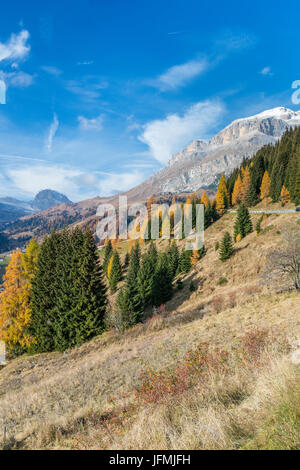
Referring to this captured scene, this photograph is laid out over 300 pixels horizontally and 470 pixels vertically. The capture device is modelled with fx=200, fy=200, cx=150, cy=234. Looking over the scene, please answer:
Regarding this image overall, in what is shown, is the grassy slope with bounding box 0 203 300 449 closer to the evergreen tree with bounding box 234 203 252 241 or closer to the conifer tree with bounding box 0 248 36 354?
the conifer tree with bounding box 0 248 36 354

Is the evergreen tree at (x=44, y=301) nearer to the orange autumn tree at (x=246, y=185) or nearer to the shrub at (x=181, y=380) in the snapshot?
the shrub at (x=181, y=380)

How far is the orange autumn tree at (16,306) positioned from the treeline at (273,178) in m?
65.2

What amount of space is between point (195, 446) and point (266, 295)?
19.4 meters

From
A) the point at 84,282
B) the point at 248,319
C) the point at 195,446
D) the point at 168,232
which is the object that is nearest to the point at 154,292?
the point at 84,282

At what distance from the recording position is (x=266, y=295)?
1939cm

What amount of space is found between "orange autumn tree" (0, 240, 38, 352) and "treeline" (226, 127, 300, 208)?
65.2 metres

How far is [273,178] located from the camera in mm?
71250

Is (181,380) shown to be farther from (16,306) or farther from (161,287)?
(161,287)

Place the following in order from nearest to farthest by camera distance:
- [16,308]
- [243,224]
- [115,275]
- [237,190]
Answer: [16,308], [243,224], [115,275], [237,190]

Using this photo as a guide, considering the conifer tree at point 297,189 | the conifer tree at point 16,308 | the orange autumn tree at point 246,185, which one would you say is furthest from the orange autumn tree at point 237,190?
the conifer tree at point 16,308

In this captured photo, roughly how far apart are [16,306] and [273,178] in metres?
81.6

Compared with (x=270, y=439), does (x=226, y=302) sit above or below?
below

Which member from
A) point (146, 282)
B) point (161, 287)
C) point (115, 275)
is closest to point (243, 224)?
point (161, 287)
